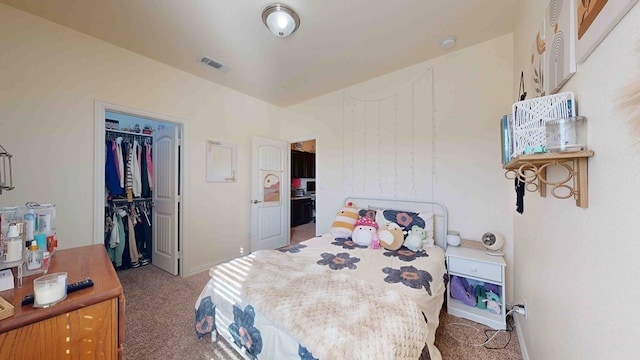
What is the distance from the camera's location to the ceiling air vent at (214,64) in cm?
266

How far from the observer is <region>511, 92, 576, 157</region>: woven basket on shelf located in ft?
2.90

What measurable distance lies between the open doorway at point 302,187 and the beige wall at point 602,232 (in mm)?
4815

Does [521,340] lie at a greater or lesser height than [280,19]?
lesser

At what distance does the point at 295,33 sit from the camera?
218 cm

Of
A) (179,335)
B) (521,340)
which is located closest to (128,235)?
(179,335)

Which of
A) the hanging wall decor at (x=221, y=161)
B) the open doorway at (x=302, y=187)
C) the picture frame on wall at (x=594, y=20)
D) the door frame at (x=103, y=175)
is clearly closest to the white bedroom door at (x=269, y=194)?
the hanging wall decor at (x=221, y=161)

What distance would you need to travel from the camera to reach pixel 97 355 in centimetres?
85

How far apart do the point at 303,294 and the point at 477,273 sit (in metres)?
1.65

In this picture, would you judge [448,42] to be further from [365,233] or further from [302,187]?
[302,187]

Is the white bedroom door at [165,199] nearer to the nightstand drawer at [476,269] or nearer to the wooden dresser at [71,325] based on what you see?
the wooden dresser at [71,325]

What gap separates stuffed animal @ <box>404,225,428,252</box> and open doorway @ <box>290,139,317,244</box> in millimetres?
3403

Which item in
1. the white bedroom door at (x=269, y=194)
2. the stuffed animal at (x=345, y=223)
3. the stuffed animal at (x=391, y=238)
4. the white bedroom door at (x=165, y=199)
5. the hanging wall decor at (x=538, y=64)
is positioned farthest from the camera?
the white bedroom door at (x=269, y=194)

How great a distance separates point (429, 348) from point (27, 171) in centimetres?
345

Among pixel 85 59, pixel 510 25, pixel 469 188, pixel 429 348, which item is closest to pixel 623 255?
pixel 429 348
